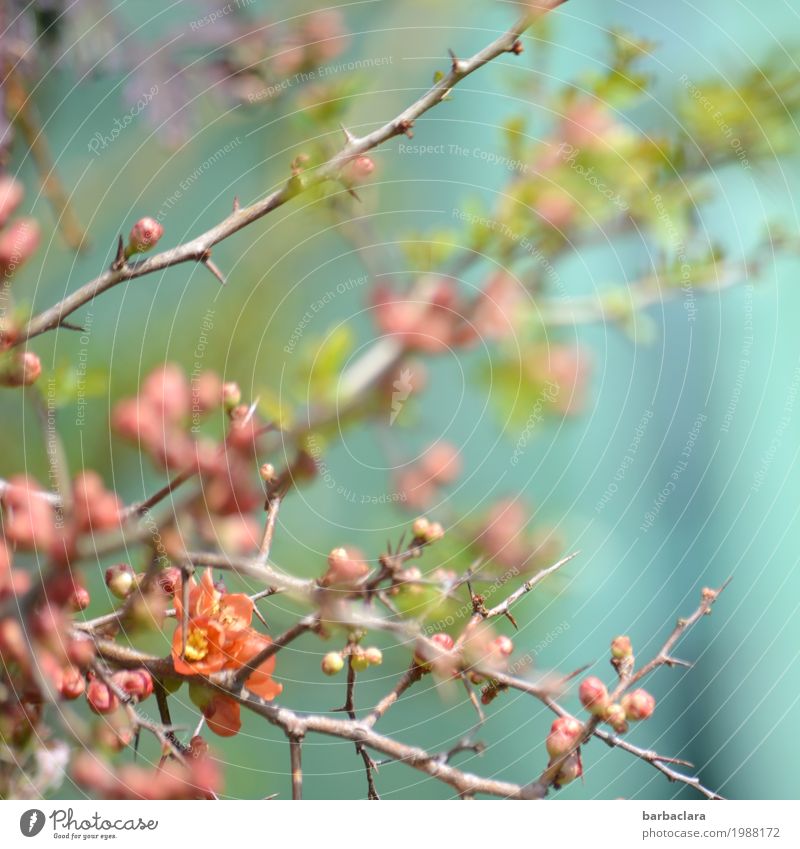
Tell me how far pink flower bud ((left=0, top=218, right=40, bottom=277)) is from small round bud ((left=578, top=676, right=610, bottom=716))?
412 mm

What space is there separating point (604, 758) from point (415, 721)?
4.9 inches

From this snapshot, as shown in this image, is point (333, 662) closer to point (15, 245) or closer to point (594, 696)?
point (594, 696)

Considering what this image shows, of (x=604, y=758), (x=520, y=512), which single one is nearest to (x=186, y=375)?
(x=520, y=512)

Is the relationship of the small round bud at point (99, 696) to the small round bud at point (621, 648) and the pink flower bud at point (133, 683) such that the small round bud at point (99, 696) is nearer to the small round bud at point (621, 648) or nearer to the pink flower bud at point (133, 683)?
the pink flower bud at point (133, 683)

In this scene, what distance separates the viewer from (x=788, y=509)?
614 millimetres

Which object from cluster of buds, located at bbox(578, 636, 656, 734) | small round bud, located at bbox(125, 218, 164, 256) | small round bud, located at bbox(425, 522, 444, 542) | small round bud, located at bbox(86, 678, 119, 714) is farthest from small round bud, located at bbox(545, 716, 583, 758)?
small round bud, located at bbox(125, 218, 164, 256)

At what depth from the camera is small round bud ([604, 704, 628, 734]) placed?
0.48 metres

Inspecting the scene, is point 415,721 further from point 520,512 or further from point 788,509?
point 788,509

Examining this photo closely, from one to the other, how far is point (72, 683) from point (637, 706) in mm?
294

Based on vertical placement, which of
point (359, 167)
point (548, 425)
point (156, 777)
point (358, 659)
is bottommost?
point (156, 777)

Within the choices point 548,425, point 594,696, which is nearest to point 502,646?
point 594,696

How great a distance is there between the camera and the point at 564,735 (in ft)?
1.61

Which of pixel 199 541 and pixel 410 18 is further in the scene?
pixel 410 18

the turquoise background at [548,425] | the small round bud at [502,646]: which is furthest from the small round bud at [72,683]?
the small round bud at [502,646]
